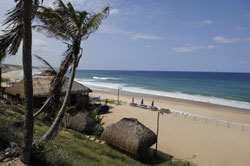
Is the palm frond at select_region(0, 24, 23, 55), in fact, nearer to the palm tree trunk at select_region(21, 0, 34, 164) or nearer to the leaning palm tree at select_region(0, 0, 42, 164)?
the leaning palm tree at select_region(0, 0, 42, 164)

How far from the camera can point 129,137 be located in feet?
26.7

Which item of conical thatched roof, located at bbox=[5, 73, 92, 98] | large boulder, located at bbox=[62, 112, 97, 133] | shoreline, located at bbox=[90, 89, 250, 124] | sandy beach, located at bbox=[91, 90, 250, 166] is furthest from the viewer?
shoreline, located at bbox=[90, 89, 250, 124]

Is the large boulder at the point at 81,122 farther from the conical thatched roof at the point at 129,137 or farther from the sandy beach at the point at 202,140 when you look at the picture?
the sandy beach at the point at 202,140

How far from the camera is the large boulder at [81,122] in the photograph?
10.1m

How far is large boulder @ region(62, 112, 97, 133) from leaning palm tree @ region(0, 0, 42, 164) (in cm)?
746

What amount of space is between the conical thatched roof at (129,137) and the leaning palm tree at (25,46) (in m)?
5.70

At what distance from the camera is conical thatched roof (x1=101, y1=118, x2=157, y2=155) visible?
25.7 ft

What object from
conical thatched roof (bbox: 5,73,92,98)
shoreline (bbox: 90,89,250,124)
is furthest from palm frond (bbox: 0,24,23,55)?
shoreline (bbox: 90,89,250,124)

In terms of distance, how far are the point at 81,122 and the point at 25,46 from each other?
27.0ft

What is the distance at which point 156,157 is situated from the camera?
8531mm

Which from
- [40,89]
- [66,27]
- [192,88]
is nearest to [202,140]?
[66,27]

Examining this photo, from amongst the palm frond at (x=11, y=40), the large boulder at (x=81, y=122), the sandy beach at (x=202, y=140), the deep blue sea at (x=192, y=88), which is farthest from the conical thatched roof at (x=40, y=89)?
the deep blue sea at (x=192, y=88)

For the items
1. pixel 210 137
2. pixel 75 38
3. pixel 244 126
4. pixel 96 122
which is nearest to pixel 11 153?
pixel 75 38

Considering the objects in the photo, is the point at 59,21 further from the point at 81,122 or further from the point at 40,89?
the point at 40,89
